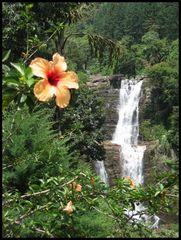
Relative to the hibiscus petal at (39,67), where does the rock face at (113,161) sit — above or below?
below

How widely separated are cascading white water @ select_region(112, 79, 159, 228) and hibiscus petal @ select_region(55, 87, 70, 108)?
1611 centimetres

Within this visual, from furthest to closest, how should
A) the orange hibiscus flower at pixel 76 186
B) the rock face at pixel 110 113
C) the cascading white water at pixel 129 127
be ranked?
1. the cascading white water at pixel 129 127
2. the rock face at pixel 110 113
3. the orange hibiscus flower at pixel 76 186

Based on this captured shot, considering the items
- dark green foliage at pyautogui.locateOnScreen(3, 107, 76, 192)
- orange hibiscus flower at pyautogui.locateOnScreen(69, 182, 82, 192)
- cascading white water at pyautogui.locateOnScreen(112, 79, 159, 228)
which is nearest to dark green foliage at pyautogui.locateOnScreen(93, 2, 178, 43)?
cascading white water at pyautogui.locateOnScreen(112, 79, 159, 228)

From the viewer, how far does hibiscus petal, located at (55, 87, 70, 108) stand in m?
1.16

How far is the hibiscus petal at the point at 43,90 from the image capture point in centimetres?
113

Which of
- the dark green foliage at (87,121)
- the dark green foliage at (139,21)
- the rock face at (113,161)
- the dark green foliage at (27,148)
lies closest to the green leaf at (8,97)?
the dark green foliage at (27,148)

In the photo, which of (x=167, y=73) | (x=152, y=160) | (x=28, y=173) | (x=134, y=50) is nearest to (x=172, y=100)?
(x=167, y=73)

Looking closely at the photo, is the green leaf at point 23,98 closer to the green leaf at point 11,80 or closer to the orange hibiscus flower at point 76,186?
the green leaf at point 11,80

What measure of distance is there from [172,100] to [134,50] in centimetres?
908

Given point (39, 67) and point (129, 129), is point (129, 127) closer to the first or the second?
point (129, 129)

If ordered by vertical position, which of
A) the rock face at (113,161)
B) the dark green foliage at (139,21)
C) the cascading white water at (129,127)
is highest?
the dark green foliage at (139,21)

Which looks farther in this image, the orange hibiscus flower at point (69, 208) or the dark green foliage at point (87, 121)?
the dark green foliage at point (87, 121)

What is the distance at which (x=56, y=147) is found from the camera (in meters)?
3.39

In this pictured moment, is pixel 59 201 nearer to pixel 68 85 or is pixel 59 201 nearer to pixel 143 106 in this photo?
pixel 68 85
